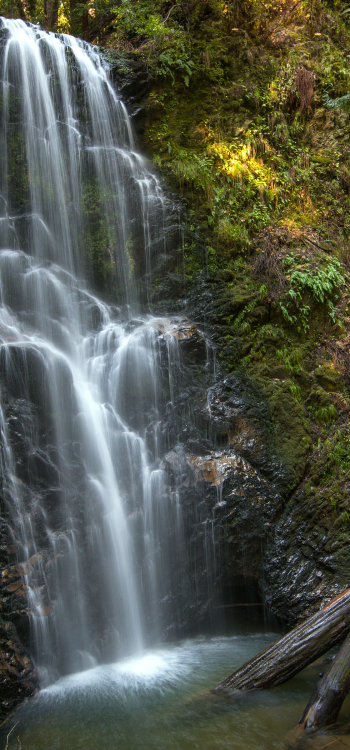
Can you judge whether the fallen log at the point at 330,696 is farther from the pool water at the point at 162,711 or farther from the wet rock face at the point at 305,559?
the wet rock face at the point at 305,559

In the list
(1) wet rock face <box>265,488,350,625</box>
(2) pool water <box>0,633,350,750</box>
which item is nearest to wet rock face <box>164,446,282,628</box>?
(1) wet rock face <box>265,488,350,625</box>

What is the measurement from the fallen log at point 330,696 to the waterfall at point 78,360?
2531 mm

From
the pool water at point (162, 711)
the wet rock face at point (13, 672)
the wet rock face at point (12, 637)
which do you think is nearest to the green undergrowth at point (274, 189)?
the pool water at point (162, 711)

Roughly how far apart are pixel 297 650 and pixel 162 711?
1.39m

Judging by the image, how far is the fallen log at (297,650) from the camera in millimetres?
4562

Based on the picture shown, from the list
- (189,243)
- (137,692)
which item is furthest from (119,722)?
(189,243)

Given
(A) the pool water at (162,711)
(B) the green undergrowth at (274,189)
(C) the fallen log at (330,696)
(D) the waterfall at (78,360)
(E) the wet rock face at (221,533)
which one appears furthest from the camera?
(B) the green undergrowth at (274,189)

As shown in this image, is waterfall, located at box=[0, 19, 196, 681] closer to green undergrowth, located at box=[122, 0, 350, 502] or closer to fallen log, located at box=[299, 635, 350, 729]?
green undergrowth, located at box=[122, 0, 350, 502]

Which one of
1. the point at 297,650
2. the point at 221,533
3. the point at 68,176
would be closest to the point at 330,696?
the point at 297,650

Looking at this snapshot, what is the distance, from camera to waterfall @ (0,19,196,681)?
5801 millimetres

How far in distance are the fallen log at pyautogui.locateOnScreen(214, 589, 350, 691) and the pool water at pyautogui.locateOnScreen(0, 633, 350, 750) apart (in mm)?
144

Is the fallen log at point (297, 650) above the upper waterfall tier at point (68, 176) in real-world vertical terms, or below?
below

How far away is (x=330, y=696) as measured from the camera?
404 centimetres


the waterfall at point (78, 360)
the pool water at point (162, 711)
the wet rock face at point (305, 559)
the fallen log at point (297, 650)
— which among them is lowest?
the pool water at point (162, 711)
